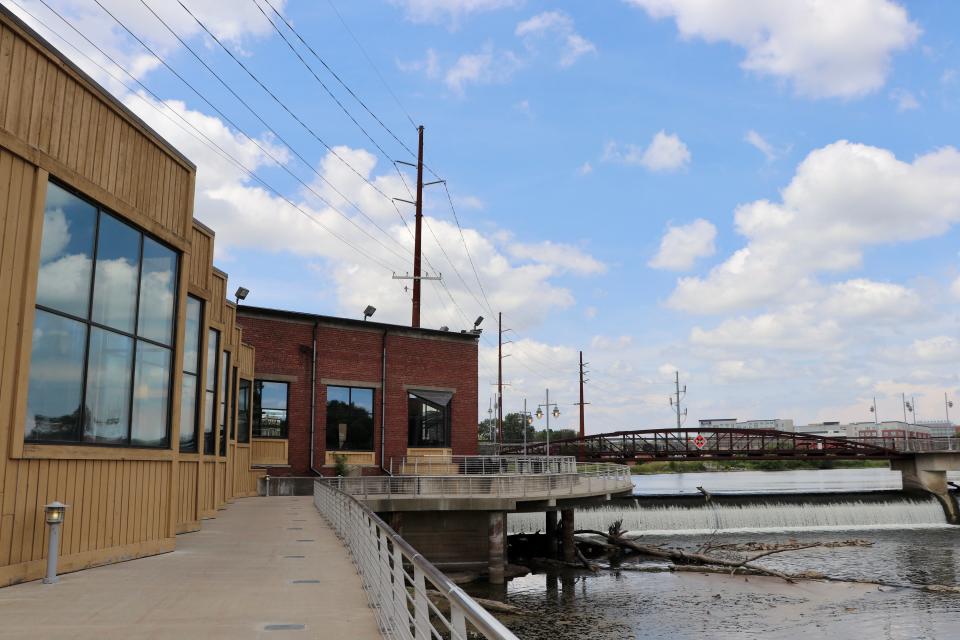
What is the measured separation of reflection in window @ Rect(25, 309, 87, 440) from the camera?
9453 mm

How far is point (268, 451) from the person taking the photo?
33438 millimetres

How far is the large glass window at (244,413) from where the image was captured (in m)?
29.2

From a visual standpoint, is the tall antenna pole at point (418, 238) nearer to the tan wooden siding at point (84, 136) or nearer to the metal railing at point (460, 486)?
the metal railing at point (460, 486)

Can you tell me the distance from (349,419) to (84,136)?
85.0ft

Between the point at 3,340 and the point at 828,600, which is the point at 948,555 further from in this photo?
the point at 3,340

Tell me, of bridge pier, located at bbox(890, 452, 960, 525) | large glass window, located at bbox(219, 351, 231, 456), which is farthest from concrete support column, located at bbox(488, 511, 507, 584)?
bridge pier, located at bbox(890, 452, 960, 525)

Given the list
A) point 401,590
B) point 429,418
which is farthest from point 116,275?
point 429,418

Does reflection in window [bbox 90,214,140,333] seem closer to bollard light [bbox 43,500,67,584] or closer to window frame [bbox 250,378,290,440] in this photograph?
bollard light [bbox 43,500,67,584]

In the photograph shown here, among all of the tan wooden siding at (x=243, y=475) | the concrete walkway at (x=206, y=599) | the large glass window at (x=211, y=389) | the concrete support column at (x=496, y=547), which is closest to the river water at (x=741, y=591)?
the concrete support column at (x=496, y=547)

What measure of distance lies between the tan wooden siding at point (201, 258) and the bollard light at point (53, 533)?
7968mm

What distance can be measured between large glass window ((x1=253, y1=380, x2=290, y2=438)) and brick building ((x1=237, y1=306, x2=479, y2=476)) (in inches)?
1.7

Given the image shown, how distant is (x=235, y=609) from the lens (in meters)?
7.88

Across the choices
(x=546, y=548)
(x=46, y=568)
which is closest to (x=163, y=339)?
(x=46, y=568)

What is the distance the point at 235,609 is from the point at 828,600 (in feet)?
65.4
